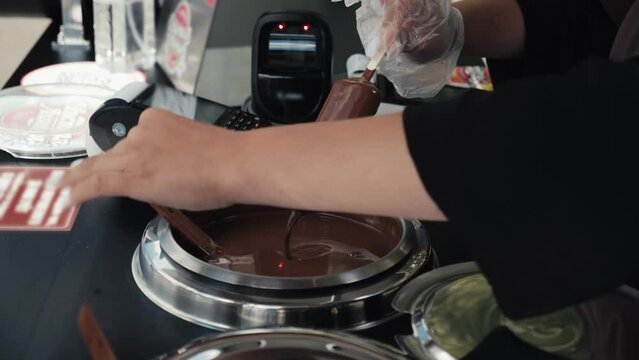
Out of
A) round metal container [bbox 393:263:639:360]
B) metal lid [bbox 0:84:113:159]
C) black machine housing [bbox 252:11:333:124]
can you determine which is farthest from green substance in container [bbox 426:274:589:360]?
metal lid [bbox 0:84:113:159]

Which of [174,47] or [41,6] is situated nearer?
[174,47]

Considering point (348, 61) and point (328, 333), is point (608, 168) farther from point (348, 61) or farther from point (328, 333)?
point (348, 61)

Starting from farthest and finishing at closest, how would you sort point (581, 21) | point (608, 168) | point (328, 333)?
point (581, 21) < point (328, 333) < point (608, 168)

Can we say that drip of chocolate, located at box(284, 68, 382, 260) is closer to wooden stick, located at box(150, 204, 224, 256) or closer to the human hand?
wooden stick, located at box(150, 204, 224, 256)

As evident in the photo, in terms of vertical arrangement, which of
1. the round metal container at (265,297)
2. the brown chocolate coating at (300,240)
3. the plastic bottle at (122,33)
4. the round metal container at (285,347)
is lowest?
the plastic bottle at (122,33)

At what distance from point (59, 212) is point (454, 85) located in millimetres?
916

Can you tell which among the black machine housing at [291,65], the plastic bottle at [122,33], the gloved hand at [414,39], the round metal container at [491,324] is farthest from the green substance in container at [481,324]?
the plastic bottle at [122,33]

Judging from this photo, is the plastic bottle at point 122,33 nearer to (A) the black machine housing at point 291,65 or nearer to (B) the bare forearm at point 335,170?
(A) the black machine housing at point 291,65

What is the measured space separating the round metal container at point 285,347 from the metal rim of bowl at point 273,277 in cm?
8

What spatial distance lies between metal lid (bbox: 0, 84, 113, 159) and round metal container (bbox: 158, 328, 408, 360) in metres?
0.58

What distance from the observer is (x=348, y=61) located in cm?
156

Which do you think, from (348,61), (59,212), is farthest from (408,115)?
(348,61)

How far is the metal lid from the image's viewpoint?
3.91ft

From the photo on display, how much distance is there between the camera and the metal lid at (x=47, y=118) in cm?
119
